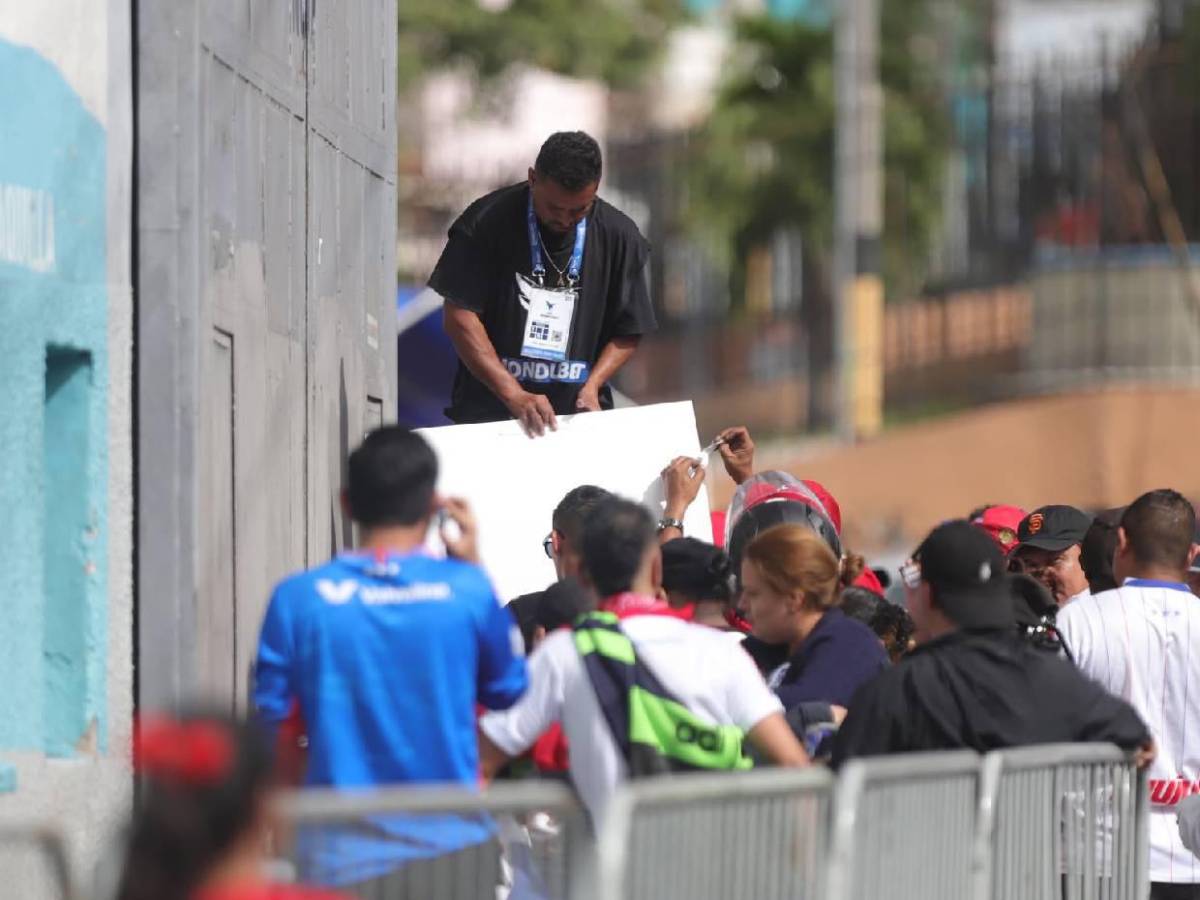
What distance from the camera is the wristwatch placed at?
872 cm

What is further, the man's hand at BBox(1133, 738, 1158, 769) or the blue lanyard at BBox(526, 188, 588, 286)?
the blue lanyard at BBox(526, 188, 588, 286)

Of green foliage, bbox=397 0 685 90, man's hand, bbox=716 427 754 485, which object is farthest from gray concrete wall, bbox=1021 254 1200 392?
man's hand, bbox=716 427 754 485

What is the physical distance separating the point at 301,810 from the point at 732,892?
102 cm

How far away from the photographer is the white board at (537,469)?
8.84m

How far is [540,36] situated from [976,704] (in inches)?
1306

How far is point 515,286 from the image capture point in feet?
30.2

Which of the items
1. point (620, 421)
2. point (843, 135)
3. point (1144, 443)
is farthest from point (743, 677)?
point (843, 135)

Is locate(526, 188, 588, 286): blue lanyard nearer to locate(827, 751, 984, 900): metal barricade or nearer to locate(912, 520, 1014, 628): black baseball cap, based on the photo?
locate(912, 520, 1014, 628): black baseball cap

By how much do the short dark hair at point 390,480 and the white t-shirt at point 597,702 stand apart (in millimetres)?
521

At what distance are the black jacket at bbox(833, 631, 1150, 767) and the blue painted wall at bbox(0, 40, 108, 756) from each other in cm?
212

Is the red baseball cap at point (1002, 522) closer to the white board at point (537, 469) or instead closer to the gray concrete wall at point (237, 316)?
the white board at point (537, 469)

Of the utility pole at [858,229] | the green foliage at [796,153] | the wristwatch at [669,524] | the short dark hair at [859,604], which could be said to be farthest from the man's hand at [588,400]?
the green foliage at [796,153]

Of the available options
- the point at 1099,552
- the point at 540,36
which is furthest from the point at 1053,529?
the point at 540,36

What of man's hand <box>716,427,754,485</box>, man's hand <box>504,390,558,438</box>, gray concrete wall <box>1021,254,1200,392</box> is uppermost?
gray concrete wall <box>1021,254,1200,392</box>
